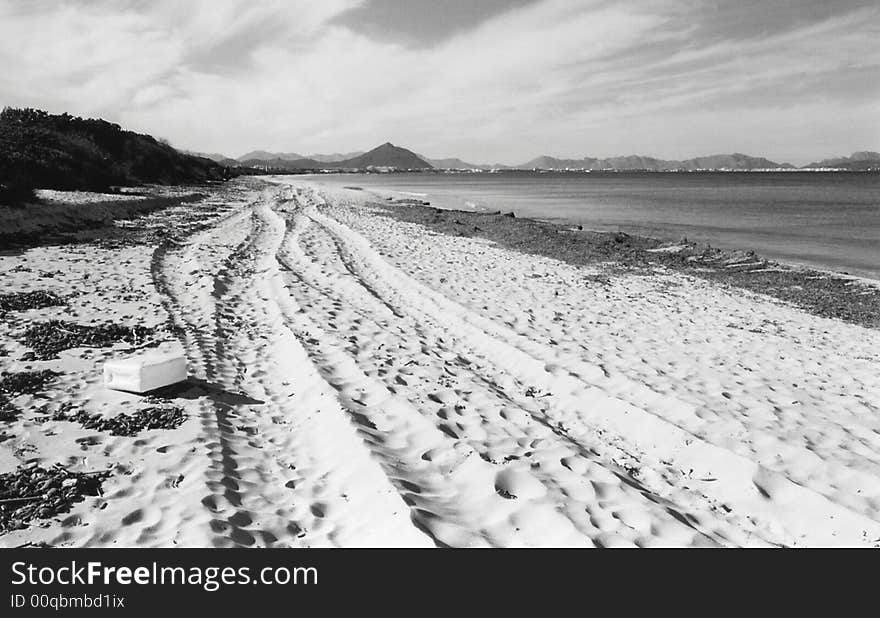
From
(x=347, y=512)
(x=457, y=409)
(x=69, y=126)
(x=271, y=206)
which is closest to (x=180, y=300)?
(x=457, y=409)

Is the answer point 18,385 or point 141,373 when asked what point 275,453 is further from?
point 18,385

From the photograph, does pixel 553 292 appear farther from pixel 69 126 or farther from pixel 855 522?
pixel 69 126

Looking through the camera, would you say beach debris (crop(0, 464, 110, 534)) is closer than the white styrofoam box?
Yes

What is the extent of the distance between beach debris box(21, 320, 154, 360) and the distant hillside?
13641 millimetres

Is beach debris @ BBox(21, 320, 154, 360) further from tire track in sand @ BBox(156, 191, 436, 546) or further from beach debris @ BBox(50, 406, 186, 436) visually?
beach debris @ BBox(50, 406, 186, 436)

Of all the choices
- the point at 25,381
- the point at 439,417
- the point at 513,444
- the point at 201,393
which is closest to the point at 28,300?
the point at 25,381

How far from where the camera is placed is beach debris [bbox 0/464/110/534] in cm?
394

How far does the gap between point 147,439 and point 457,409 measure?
3459mm

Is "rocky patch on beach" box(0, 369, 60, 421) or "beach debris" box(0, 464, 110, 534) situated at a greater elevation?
"rocky patch on beach" box(0, 369, 60, 421)

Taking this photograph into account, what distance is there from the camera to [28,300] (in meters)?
9.12

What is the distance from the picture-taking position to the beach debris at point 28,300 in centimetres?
875

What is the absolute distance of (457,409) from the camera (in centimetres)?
648

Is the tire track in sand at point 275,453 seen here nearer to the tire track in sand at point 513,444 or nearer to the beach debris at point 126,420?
the beach debris at point 126,420

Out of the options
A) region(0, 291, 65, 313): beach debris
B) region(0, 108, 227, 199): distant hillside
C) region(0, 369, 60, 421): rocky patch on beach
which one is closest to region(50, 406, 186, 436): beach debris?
region(0, 369, 60, 421): rocky patch on beach
